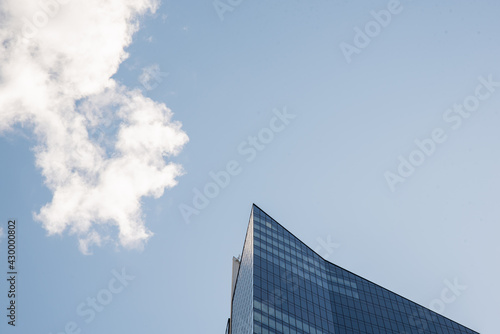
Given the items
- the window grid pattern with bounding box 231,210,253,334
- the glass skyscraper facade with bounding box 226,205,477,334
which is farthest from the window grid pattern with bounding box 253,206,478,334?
the window grid pattern with bounding box 231,210,253,334

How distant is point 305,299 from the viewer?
7425 cm

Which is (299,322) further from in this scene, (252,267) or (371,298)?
(371,298)

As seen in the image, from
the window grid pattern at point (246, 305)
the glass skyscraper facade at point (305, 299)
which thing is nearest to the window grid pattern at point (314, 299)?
the glass skyscraper facade at point (305, 299)

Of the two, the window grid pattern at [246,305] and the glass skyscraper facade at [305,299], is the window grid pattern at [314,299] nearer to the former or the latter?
the glass skyscraper facade at [305,299]

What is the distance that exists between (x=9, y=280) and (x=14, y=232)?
7.90 m

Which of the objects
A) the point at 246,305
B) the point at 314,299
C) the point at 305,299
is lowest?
the point at 246,305

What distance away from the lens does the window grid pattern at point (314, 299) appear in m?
67.3

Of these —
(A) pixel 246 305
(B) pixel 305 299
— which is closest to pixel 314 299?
(B) pixel 305 299

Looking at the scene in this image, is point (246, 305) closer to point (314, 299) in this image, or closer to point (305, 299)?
point (305, 299)

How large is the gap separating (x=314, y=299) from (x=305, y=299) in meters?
2.98

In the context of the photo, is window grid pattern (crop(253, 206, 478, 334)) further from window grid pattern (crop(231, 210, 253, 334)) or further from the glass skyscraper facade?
window grid pattern (crop(231, 210, 253, 334))

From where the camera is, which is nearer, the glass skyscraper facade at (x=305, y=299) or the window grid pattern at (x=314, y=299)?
the glass skyscraper facade at (x=305, y=299)

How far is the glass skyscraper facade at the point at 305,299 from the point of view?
6706cm

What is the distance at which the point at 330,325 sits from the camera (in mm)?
73562
